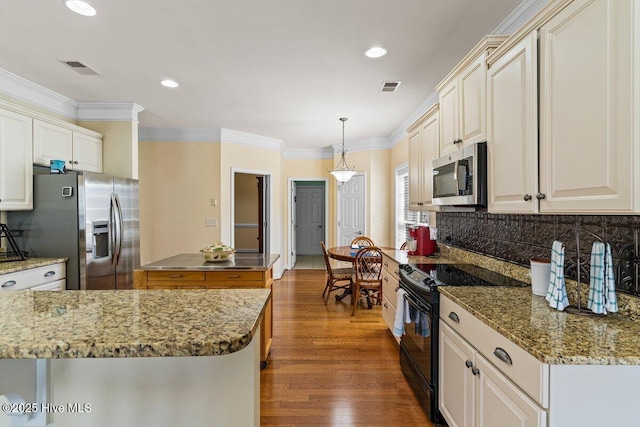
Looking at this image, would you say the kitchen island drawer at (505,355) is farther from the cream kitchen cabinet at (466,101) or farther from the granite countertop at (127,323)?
the cream kitchen cabinet at (466,101)

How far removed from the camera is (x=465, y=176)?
2.09 meters

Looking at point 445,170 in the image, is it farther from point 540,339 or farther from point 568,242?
point 540,339

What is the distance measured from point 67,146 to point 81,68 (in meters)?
0.99

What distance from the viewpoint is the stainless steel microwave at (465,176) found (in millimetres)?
1966

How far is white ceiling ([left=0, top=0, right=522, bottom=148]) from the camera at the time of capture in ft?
6.87

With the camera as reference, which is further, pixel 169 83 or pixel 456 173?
pixel 169 83

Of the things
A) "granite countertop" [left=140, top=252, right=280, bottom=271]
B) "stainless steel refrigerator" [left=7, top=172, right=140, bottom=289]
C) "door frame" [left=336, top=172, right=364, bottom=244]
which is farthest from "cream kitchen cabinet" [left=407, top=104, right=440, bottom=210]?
"stainless steel refrigerator" [left=7, top=172, right=140, bottom=289]

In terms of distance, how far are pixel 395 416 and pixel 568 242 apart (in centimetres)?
149

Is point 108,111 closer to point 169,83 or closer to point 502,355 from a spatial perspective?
point 169,83

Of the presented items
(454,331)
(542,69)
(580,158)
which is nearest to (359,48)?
(542,69)

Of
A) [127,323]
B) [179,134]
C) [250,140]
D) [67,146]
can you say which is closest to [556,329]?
[127,323]

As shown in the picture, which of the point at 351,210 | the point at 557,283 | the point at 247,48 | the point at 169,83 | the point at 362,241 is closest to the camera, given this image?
the point at 557,283

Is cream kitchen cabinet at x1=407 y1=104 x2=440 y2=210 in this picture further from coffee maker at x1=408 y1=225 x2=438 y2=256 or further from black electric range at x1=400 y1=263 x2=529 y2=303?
black electric range at x1=400 y1=263 x2=529 y2=303

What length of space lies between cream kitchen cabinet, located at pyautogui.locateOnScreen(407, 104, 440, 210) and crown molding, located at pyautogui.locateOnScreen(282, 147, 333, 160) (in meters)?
3.36
